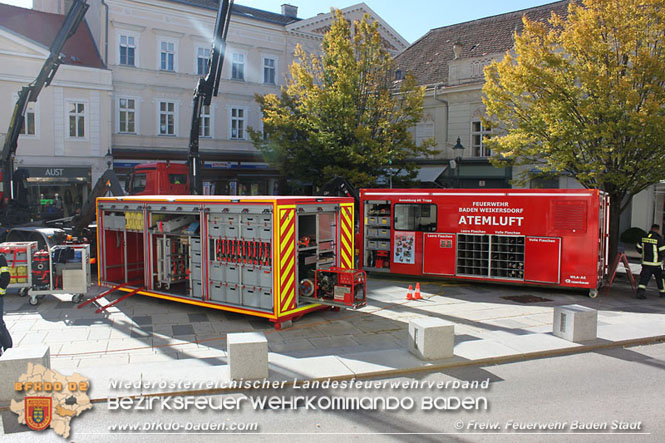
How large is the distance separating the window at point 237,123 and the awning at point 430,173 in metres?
11.8

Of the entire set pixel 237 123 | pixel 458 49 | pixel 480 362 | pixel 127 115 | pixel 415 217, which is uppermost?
pixel 458 49

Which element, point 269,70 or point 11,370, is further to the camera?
point 269,70

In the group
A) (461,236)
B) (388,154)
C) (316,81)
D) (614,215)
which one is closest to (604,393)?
(461,236)

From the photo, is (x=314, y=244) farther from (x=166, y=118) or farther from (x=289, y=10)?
(x=289, y=10)

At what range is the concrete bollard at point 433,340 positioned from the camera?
8.95 metres

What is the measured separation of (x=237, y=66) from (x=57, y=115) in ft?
36.2

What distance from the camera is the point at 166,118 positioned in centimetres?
3150

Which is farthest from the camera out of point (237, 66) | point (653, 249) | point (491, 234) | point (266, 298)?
point (237, 66)

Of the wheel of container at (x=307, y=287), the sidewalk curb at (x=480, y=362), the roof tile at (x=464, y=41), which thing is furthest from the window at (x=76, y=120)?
the sidewalk curb at (x=480, y=362)

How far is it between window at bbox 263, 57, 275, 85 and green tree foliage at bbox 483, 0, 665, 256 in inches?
787

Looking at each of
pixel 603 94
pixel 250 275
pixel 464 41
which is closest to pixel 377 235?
pixel 250 275

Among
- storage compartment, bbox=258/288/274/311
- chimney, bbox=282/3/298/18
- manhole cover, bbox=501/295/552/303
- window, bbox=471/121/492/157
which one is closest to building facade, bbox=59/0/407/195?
chimney, bbox=282/3/298/18

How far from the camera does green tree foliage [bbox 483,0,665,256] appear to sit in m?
15.8

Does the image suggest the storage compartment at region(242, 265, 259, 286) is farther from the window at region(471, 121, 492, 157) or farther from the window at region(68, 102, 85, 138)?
the window at region(68, 102, 85, 138)
